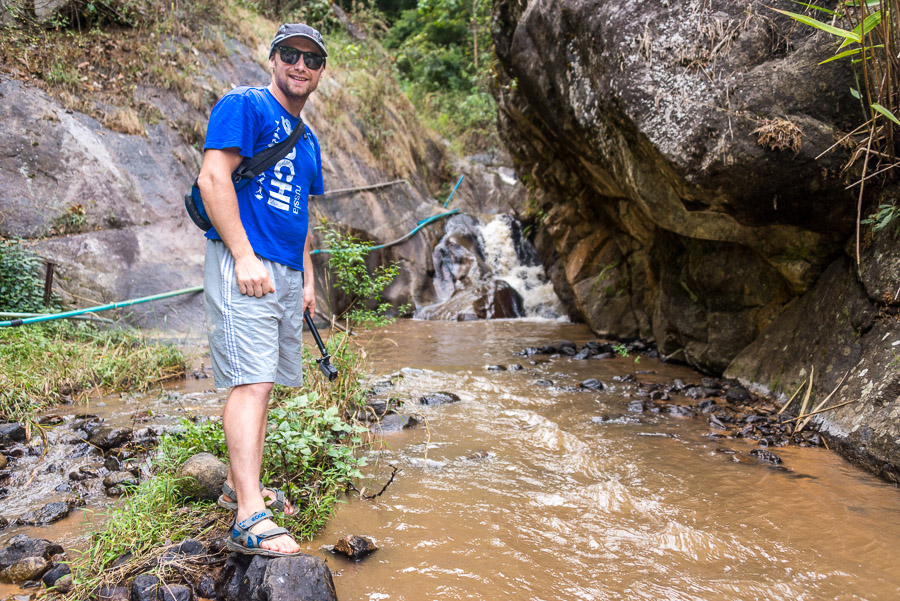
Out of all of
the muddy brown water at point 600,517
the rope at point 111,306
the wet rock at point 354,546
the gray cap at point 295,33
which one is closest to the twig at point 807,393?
the muddy brown water at point 600,517

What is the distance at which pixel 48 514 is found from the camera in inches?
101

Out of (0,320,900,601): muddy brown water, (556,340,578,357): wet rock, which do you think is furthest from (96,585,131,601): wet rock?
(556,340,578,357): wet rock

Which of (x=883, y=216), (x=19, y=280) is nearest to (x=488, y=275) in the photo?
(x=19, y=280)

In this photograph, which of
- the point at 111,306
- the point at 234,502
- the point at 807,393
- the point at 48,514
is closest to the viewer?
the point at 234,502

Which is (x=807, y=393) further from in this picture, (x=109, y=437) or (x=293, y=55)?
(x=109, y=437)

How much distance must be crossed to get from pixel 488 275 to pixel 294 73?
9879 mm

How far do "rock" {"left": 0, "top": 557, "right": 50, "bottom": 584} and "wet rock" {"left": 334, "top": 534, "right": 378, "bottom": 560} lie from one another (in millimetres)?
1092

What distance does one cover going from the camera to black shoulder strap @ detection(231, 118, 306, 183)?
2221 mm

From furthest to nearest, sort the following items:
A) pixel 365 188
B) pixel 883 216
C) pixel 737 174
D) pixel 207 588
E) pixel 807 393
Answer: pixel 365 188
pixel 737 174
pixel 807 393
pixel 883 216
pixel 207 588

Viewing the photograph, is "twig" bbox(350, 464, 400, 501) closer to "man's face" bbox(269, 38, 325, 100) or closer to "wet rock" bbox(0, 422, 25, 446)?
"man's face" bbox(269, 38, 325, 100)

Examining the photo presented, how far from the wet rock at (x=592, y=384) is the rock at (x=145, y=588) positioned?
4.03 metres

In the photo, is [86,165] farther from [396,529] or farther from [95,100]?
[396,529]


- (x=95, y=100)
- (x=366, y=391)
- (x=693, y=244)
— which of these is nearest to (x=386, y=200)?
(x=95, y=100)

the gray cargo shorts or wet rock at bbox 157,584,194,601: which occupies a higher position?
the gray cargo shorts
